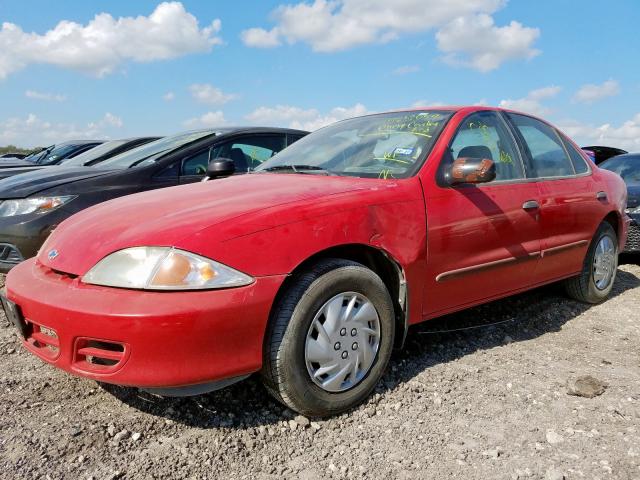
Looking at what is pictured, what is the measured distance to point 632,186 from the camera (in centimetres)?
632

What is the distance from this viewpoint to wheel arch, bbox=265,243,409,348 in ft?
8.36

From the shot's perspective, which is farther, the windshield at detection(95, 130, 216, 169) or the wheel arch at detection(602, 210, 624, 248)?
the windshield at detection(95, 130, 216, 169)

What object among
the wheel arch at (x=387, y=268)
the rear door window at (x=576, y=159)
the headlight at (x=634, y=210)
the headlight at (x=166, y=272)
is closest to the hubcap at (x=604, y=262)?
the rear door window at (x=576, y=159)

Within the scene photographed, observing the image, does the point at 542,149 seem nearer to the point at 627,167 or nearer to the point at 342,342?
the point at 342,342

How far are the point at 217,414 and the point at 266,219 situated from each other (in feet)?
3.11

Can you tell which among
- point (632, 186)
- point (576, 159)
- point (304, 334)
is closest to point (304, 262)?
point (304, 334)

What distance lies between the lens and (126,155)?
5.16 metres

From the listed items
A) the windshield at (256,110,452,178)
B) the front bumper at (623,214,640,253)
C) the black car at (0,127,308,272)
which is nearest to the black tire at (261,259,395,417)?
the windshield at (256,110,452,178)

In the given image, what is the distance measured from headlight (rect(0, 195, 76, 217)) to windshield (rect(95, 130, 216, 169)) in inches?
34.8

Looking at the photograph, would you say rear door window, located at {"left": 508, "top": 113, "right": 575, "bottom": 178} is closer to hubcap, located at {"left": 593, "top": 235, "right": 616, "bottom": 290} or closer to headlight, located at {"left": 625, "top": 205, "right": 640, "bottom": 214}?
hubcap, located at {"left": 593, "top": 235, "right": 616, "bottom": 290}

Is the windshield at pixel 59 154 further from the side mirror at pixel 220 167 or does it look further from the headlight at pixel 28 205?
the side mirror at pixel 220 167

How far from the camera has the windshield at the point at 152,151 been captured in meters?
4.79

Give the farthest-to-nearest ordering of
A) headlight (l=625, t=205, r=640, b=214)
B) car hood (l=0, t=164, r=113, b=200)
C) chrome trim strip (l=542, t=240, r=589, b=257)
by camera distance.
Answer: headlight (l=625, t=205, r=640, b=214)
car hood (l=0, t=164, r=113, b=200)
chrome trim strip (l=542, t=240, r=589, b=257)

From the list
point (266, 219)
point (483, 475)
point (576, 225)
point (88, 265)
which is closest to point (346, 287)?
point (266, 219)
